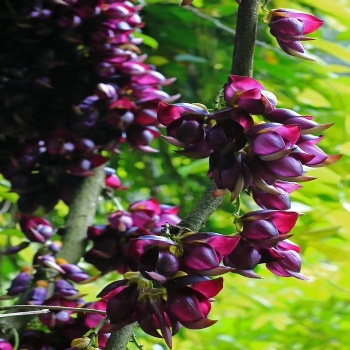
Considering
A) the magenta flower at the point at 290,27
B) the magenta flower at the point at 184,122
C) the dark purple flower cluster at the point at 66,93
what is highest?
the magenta flower at the point at 290,27

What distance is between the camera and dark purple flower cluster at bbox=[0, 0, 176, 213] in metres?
0.64

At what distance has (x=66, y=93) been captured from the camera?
668 millimetres

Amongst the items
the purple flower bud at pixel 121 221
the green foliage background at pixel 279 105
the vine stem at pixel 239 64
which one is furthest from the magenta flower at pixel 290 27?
the green foliage background at pixel 279 105

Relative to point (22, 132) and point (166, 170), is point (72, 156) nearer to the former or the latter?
point (22, 132)

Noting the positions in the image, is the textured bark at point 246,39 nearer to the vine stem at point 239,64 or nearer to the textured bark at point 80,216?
the vine stem at point 239,64

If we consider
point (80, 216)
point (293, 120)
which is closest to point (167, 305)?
point (293, 120)

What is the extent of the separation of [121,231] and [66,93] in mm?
154

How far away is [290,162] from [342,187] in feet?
1.76

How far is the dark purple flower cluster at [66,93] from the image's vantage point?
2.10 feet

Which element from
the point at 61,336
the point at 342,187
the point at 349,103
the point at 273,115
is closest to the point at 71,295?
the point at 61,336

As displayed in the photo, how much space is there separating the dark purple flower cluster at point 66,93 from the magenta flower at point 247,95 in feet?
0.93

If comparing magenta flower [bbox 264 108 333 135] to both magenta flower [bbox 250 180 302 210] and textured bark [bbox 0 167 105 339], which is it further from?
textured bark [bbox 0 167 105 339]

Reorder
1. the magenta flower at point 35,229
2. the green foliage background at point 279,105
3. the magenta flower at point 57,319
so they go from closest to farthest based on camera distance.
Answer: the magenta flower at point 57,319
the magenta flower at point 35,229
the green foliage background at point 279,105

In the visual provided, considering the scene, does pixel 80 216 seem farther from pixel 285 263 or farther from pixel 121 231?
pixel 285 263
